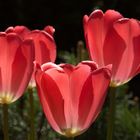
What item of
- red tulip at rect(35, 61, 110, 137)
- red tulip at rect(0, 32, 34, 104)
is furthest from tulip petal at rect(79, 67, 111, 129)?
red tulip at rect(0, 32, 34, 104)

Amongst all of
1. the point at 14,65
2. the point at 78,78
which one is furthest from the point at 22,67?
the point at 78,78

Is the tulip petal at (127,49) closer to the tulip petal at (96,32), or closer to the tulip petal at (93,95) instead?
the tulip petal at (96,32)

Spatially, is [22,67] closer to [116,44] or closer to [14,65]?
[14,65]

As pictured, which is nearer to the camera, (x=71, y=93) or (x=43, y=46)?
(x=71, y=93)

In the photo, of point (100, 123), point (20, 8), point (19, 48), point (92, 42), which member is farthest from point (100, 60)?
point (20, 8)

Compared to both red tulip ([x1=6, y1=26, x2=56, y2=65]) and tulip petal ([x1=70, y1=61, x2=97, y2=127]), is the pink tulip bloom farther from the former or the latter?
tulip petal ([x1=70, y1=61, x2=97, y2=127])
